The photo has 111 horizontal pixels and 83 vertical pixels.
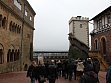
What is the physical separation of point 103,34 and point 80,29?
2239cm

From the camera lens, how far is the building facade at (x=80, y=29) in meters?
52.8

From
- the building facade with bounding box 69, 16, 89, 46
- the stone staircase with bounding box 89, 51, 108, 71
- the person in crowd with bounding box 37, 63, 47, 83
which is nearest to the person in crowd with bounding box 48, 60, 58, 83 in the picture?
the person in crowd with bounding box 37, 63, 47, 83

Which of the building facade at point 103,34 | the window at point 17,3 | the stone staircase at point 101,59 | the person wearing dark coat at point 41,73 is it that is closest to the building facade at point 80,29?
the building facade at point 103,34

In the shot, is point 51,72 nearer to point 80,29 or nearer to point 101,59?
point 101,59

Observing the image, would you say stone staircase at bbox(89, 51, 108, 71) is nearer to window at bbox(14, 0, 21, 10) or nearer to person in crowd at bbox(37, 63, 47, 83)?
window at bbox(14, 0, 21, 10)

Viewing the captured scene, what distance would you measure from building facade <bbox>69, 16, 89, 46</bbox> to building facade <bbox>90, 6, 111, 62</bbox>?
52.6 feet

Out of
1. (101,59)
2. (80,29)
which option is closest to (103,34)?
(101,59)

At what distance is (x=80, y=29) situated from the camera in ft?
176

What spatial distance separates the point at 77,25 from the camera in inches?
2146

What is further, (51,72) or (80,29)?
(80,29)

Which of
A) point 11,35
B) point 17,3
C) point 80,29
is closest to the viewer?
point 11,35

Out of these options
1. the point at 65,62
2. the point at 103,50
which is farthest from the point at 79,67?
the point at 103,50

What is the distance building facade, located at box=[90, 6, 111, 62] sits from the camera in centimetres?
2948

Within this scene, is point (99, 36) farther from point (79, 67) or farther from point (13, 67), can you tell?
point (79, 67)
